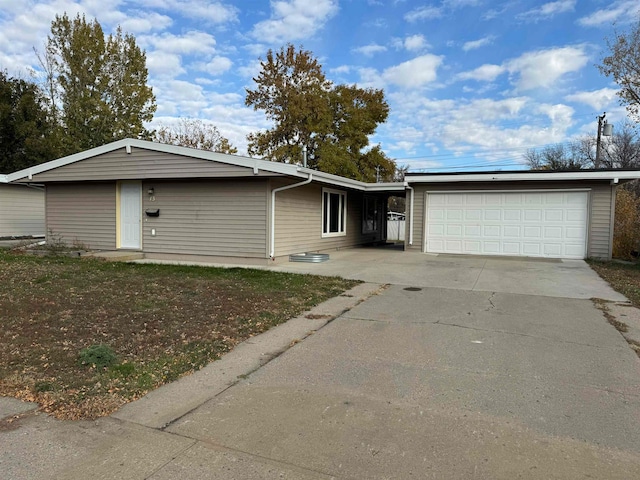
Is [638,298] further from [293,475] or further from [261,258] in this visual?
[261,258]

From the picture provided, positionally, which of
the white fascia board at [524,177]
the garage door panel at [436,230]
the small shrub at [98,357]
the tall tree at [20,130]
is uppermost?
the tall tree at [20,130]

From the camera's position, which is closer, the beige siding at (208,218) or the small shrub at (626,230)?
the beige siding at (208,218)

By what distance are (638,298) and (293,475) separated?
7.28 meters

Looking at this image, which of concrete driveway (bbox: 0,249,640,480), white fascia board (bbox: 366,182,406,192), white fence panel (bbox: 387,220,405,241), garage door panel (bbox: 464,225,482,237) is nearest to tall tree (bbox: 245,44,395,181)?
white fence panel (bbox: 387,220,405,241)

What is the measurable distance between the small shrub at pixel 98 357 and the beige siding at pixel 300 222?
24.7 ft

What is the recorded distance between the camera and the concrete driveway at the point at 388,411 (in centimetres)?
254

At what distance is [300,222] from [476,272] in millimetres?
5228

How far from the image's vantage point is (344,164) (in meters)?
27.6

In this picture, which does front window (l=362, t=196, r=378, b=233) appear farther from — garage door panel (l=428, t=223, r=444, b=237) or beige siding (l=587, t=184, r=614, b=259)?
beige siding (l=587, t=184, r=614, b=259)

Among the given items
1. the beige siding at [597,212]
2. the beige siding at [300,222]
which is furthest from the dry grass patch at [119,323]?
the beige siding at [597,212]

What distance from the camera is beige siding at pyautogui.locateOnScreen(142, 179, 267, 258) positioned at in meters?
11.5

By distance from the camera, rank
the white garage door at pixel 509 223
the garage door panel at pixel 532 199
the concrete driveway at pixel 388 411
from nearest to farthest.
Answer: the concrete driveway at pixel 388 411
the white garage door at pixel 509 223
the garage door panel at pixel 532 199

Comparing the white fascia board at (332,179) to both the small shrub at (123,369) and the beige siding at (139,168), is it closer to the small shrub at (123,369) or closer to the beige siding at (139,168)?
the beige siding at (139,168)

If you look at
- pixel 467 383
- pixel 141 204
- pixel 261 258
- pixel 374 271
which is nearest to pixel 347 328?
pixel 467 383
